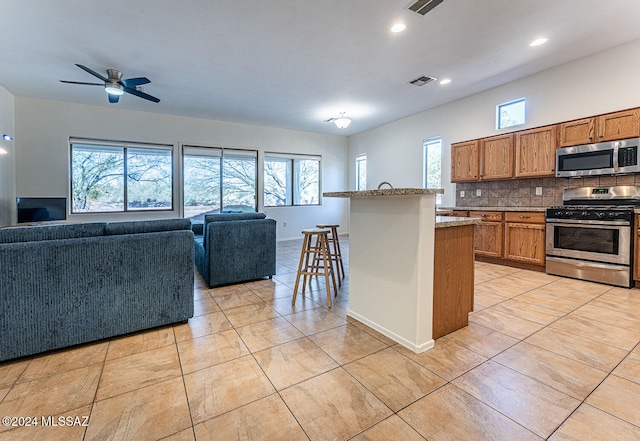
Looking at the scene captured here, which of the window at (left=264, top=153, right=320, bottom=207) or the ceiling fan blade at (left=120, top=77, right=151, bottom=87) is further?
the window at (left=264, top=153, right=320, bottom=207)

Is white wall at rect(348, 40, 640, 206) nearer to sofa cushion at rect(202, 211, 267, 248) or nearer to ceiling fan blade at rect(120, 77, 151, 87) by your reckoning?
sofa cushion at rect(202, 211, 267, 248)

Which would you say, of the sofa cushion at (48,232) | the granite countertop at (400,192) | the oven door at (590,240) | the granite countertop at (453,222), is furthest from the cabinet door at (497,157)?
the sofa cushion at (48,232)

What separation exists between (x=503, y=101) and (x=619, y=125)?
155 centimetres

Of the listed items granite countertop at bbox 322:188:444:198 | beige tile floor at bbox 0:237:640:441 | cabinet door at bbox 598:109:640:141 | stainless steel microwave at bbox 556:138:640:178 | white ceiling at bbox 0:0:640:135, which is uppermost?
white ceiling at bbox 0:0:640:135

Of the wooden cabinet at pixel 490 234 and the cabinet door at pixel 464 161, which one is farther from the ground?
the cabinet door at pixel 464 161

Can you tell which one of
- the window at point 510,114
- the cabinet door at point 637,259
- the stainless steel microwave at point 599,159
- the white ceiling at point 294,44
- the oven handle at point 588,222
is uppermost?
the white ceiling at point 294,44

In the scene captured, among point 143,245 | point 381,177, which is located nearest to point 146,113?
point 143,245

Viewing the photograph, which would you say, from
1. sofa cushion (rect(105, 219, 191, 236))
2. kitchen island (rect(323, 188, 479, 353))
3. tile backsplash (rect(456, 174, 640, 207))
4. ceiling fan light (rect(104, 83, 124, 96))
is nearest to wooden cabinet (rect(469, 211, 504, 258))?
tile backsplash (rect(456, 174, 640, 207))

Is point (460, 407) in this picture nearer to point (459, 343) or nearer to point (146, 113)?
point (459, 343)

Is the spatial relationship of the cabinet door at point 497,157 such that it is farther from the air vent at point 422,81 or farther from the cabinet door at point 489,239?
the air vent at point 422,81

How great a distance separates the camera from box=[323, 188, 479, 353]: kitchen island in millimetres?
1914

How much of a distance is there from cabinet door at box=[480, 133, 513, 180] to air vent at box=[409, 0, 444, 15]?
2.59 meters

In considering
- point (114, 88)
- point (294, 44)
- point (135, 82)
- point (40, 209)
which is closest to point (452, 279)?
point (294, 44)

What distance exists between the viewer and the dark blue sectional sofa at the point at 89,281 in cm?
183
